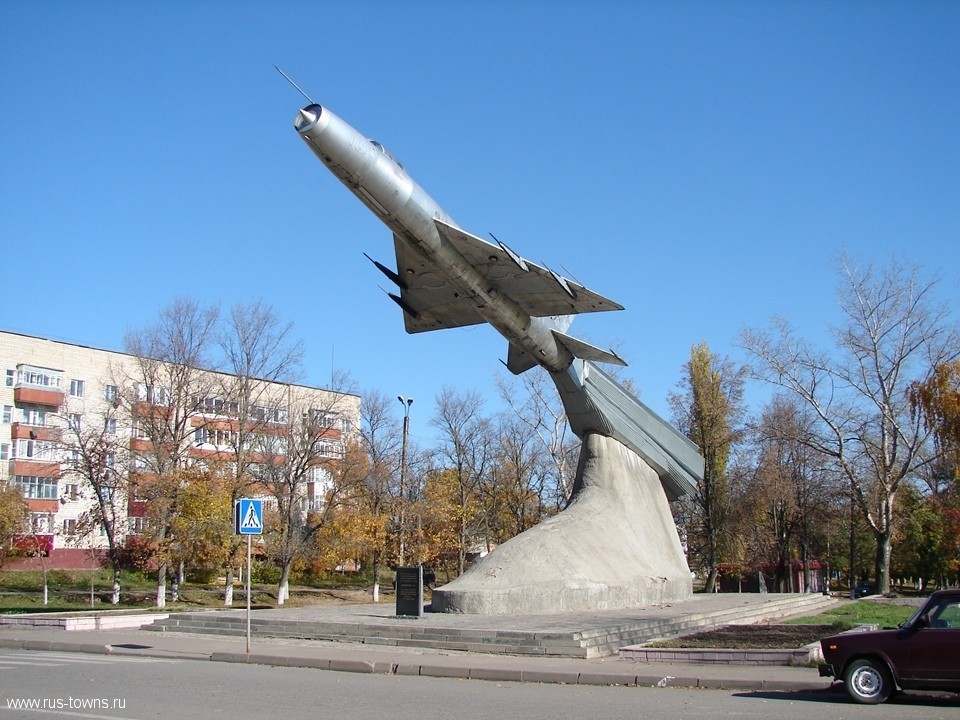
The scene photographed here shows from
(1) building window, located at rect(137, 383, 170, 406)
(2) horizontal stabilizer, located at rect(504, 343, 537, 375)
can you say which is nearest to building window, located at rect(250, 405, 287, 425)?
(1) building window, located at rect(137, 383, 170, 406)

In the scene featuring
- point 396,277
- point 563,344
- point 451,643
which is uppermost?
point 396,277

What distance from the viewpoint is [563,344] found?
22.6m

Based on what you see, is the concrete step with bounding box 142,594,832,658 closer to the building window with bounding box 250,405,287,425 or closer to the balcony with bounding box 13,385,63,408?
the building window with bounding box 250,405,287,425

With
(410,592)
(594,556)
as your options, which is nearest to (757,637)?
(594,556)

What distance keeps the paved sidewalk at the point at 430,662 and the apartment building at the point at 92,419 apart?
1648cm

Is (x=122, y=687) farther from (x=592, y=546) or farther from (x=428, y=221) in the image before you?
(x=592, y=546)

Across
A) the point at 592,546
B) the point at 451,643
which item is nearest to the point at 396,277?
the point at 592,546

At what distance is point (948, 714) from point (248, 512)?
9.64 metres

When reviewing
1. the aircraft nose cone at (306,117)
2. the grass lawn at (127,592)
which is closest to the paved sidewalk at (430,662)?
the aircraft nose cone at (306,117)

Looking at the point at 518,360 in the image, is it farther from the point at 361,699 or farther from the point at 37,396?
the point at 37,396

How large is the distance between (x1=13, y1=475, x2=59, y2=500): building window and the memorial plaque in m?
30.2

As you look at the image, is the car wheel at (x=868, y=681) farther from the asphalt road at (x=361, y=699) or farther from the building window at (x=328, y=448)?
the building window at (x=328, y=448)

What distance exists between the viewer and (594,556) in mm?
20141

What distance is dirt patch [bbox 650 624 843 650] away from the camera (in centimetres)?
1354
